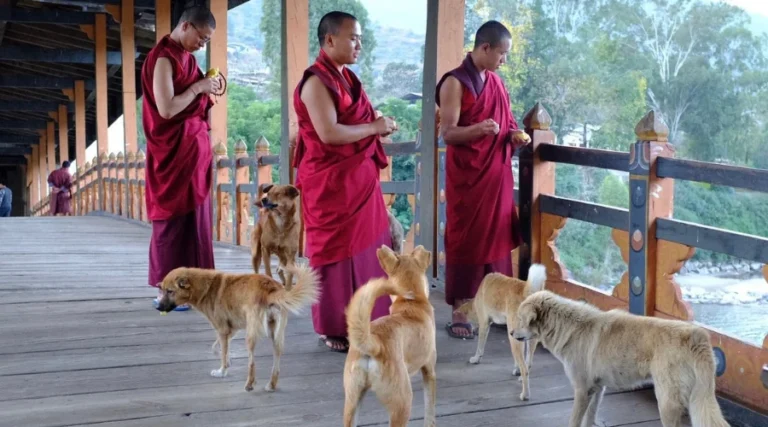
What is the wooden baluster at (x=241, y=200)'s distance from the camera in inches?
292

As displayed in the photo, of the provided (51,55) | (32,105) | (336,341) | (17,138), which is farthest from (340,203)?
(17,138)

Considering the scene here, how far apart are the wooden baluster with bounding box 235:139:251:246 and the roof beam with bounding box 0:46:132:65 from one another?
30.0 feet

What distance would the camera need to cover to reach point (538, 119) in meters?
3.82

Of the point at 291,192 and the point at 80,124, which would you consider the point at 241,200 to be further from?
the point at 80,124

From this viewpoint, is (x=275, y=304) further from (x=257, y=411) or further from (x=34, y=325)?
(x=34, y=325)

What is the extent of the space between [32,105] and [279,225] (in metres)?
19.7

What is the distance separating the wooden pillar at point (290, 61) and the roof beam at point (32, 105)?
671 inches

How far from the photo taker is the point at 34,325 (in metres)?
4.02

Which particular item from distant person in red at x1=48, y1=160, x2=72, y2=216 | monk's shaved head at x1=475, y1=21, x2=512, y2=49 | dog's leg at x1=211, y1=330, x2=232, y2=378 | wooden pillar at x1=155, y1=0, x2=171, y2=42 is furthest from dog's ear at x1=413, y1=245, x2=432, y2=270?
distant person in red at x1=48, y1=160, x2=72, y2=216

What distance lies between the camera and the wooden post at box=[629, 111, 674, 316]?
3.04 meters

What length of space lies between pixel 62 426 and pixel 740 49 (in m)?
15.2

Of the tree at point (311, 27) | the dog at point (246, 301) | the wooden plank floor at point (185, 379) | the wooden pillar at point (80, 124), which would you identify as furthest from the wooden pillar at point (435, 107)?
the tree at point (311, 27)

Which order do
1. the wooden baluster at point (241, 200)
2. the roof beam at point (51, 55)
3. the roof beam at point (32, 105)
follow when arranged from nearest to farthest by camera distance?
the wooden baluster at point (241, 200)
the roof beam at point (51, 55)
the roof beam at point (32, 105)

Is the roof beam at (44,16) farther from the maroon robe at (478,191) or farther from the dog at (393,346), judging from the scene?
the dog at (393,346)
